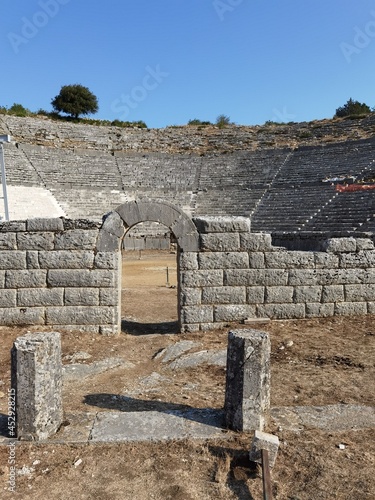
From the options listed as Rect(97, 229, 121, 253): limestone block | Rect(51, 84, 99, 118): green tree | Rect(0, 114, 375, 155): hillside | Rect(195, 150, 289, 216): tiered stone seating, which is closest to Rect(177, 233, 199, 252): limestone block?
Rect(97, 229, 121, 253): limestone block

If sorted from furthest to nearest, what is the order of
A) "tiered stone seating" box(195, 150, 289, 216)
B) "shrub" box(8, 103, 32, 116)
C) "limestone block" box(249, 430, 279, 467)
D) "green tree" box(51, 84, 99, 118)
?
"green tree" box(51, 84, 99, 118), "shrub" box(8, 103, 32, 116), "tiered stone seating" box(195, 150, 289, 216), "limestone block" box(249, 430, 279, 467)

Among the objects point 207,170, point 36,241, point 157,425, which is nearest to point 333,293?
point 157,425

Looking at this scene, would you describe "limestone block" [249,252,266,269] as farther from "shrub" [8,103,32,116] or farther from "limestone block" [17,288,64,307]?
"shrub" [8,103,32,116]

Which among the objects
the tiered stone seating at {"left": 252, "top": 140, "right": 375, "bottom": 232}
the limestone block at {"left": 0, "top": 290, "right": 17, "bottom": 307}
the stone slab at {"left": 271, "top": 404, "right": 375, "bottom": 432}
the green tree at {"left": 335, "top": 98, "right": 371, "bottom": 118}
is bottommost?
the stone slab at {"left": 271, "top": 404, "right": 375, "bottom": 432}

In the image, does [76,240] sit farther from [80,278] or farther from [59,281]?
[59,281]

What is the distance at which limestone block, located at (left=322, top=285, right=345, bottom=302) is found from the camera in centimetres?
782

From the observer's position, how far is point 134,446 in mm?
3549

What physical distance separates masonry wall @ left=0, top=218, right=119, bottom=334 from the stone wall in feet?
0.06

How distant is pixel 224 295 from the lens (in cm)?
761

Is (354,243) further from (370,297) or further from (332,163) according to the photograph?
(332,163)

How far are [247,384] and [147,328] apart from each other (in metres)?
4.76

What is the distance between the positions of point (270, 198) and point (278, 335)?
858 inches

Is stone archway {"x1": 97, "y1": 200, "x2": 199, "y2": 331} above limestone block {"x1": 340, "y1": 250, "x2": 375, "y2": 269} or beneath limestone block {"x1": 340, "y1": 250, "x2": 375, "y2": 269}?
above

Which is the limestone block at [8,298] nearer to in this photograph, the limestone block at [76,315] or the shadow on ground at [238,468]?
the limestone block at [76,315]
